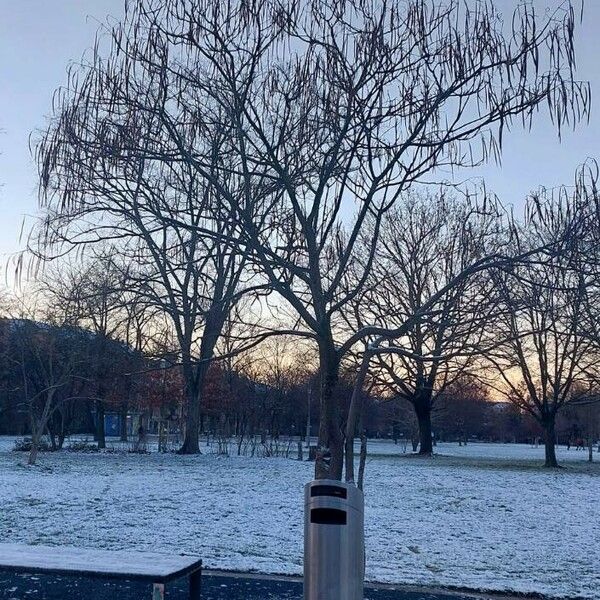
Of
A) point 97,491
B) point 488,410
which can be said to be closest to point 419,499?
point 97,491

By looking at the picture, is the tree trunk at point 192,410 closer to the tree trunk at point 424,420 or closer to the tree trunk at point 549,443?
the tree trunk at point 424,420

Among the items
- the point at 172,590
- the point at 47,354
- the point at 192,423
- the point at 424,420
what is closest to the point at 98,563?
the point at 172,590

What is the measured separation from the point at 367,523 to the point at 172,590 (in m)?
4.52

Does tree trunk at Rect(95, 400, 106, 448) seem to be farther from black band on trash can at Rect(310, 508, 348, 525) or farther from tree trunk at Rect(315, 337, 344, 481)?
black band on trash can at Rect(310, 508, 348, 525)

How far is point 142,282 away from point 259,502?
675cm

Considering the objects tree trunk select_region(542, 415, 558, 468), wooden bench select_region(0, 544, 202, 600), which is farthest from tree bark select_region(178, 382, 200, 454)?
wooden bench select_region(0, 544, 202, 600)

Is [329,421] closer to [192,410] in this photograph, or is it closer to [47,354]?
[192,410]

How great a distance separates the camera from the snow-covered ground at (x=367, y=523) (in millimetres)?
8141

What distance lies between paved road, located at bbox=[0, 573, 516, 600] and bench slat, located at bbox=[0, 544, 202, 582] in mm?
492

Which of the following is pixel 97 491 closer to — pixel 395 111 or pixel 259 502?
pixel 259 502

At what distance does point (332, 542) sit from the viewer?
438 cm

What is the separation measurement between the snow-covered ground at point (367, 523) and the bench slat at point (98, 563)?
2190mm

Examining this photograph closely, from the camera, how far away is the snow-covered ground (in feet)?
A: 26.7

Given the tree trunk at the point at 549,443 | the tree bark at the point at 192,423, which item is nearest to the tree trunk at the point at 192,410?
the tree bark at the point at 192,423
